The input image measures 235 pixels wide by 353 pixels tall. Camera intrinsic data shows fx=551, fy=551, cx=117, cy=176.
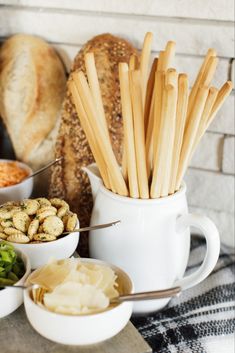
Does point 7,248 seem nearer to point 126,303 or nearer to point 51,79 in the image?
point 126,303

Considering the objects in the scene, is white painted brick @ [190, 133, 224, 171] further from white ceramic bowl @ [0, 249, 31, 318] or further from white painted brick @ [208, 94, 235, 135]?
white ceramic bowl @ [0, 249, 31, 318]

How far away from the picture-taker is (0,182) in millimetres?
902

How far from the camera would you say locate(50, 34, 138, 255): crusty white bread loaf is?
912 mm

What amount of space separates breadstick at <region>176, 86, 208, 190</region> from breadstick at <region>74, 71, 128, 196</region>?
0.27 feet

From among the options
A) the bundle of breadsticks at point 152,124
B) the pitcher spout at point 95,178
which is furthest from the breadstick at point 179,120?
the pitcher spout at point 95,178

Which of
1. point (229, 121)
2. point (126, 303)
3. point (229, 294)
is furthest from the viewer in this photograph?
point (229, 121)

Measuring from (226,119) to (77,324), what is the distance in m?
0.51

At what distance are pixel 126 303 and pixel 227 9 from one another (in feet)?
1.74

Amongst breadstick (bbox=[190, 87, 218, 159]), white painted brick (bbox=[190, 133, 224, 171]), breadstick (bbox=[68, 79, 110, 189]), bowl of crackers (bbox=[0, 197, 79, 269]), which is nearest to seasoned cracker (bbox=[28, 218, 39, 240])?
bowl of crackers (bbox=[0, 197, 79, 269])

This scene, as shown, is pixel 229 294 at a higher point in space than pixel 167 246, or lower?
lower

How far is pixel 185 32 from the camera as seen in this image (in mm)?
924

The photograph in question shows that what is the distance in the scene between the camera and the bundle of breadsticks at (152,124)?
0.67 meters

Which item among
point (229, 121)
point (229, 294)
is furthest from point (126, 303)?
point (229, 121)

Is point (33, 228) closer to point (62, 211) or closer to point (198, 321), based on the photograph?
point (62, 211)
